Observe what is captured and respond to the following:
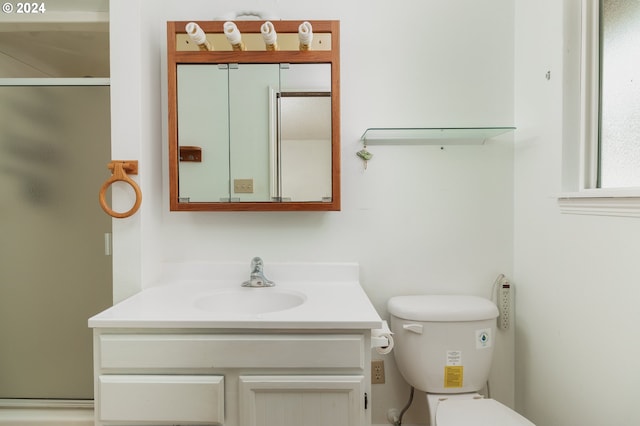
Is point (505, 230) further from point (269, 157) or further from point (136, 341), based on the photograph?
point (136, 341)

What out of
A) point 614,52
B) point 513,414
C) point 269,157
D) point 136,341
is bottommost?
point 513,414

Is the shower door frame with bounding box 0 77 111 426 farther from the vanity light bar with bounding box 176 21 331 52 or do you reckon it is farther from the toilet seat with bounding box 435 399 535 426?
the toilet seat with bounding box 435 399 535 426

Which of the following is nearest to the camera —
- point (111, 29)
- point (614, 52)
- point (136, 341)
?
point (136, 341)

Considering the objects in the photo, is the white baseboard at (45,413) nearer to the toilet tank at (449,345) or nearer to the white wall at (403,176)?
the white wall at (403,176)

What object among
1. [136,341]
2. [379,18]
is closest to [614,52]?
[379,18]

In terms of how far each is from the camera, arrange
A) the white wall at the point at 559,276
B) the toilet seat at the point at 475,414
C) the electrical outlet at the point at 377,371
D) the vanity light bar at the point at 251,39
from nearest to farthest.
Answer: the white wall at the point at 559,276 → the toilet seat at the point at 475,414 → the vanity light bar at the point at 251,39 → the electrical outlet at the point at 377,371

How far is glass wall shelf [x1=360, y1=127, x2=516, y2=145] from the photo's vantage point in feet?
4.38

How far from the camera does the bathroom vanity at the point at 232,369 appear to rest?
944mm

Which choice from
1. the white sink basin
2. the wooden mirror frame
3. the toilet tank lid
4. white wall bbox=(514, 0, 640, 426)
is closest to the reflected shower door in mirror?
the wooden mirror frame

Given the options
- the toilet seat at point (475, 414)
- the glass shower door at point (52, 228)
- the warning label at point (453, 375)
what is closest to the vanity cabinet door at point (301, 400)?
the toilet seat at point (475, 414)

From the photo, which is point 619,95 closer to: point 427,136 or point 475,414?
point 427,136

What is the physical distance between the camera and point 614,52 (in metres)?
1.07

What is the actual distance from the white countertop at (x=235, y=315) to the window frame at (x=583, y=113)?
0.85 meters

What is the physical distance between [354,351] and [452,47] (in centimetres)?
135
